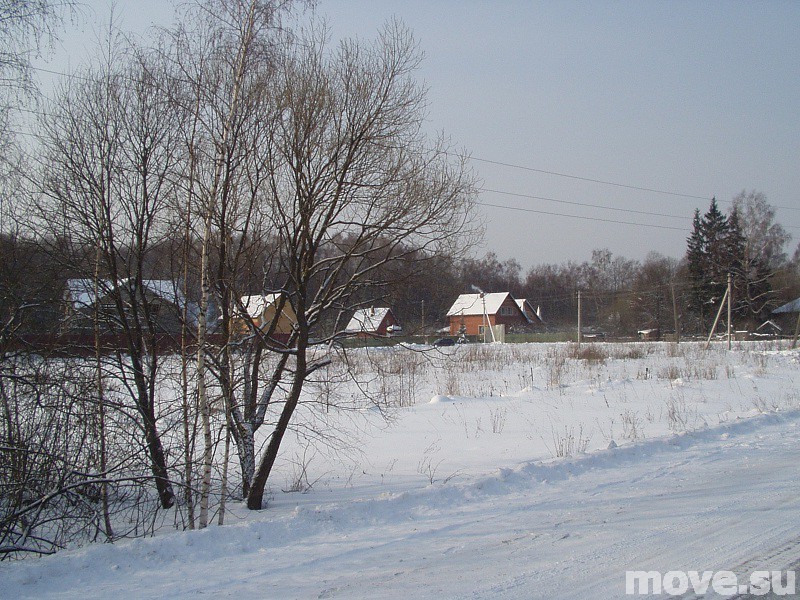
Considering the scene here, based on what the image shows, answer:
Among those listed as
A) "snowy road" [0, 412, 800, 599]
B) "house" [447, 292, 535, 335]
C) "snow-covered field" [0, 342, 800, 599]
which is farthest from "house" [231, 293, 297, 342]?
"house" [447, 292, 535, 335]

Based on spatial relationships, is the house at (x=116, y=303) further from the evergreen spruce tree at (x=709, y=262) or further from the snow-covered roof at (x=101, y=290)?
the evergreen spruce tree at (x=709, y=262)

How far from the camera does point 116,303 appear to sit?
22.1 feet

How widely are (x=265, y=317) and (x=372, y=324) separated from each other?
1.29 m

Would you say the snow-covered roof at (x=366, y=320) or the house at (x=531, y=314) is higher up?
the house at (x=531, y=314)

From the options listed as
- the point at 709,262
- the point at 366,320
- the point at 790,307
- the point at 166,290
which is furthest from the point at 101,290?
the point at 790,307

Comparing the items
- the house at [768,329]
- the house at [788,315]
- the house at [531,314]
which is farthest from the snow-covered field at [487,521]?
the house at [788,315]

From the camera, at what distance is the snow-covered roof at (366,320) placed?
733cm

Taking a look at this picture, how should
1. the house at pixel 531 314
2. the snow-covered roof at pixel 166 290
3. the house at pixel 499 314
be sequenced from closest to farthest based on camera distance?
the snow-covered roof at pixel 166 290 → the house at pixel 499 314 → the house at pixel 531 314

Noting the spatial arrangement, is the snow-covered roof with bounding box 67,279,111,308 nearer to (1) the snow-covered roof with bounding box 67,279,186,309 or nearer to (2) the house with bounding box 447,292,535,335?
(1) the snow-covered roof with bounding box 67,279,186,309

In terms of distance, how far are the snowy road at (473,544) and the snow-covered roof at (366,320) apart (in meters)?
1.94

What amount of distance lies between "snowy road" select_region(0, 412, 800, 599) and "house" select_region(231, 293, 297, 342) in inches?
80.1

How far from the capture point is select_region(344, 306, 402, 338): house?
724cm

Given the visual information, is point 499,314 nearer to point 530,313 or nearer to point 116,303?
point 530,313

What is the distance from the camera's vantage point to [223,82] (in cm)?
661
